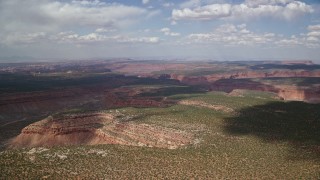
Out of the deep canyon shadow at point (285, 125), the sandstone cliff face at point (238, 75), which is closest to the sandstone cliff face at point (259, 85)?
the sandstone cliff face at point (238, 75)

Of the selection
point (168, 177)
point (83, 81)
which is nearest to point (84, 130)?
point (168, 177)

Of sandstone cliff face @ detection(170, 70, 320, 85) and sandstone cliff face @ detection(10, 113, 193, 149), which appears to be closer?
sandstone cliff face @ detection(10, 113, 193, 149)

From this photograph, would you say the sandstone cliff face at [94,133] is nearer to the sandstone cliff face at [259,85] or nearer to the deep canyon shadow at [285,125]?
the deep canyon shadow at [285,125]

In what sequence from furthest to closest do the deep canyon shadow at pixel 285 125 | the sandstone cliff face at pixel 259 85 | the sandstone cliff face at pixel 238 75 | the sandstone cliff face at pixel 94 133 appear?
the sandstone cliff face at pixel 238 75, the sandstone cliff face at pixel 259 85, the sandstone cliff face at pixel 94 133, the deep canyon shadow at pixel 285 125

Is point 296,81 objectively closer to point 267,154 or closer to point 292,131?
point 292,131

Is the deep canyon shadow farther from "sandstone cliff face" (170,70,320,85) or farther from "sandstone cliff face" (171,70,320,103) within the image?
"sandstone cliff face" (170,70,320,85)

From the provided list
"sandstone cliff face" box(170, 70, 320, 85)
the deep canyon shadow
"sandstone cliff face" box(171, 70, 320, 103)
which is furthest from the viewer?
"sandstone cliff face" box(170, 70, 320, 85)

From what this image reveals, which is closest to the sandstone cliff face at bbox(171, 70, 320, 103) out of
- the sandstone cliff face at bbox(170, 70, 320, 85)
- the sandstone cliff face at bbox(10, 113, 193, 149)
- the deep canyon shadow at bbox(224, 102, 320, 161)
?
the sandstone cliff face at bbox(170, 70, 320, 85)
